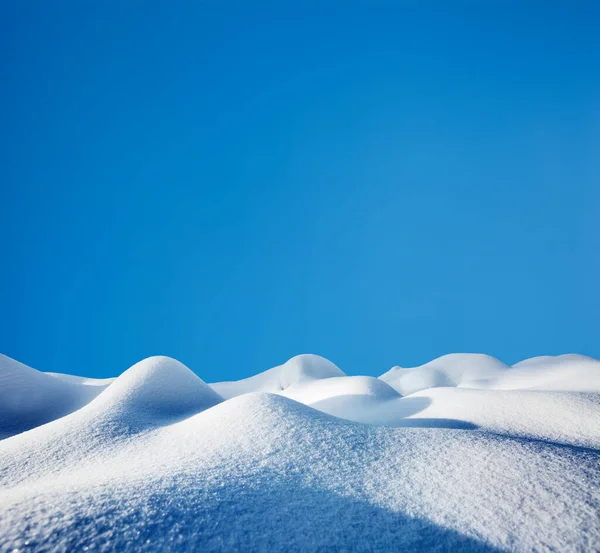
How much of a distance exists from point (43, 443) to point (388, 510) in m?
2.84

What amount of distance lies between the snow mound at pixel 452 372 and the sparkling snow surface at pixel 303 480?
14.5ft

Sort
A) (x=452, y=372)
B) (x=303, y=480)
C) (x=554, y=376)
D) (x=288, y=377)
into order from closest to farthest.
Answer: (x=303, y=480)
(x=554, y=376)
(x=288, y=377)
(x=452, y=372)

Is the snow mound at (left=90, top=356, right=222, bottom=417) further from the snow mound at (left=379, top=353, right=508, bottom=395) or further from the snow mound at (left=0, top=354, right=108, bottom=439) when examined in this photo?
the snow mound at (left=379, top=353, right=508, bottom=395)

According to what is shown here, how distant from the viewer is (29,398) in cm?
567

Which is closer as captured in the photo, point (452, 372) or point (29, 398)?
point (29, 398)

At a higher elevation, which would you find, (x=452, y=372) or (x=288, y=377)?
(x=452, y=372)

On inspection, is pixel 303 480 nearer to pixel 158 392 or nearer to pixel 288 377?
pixel 158 392

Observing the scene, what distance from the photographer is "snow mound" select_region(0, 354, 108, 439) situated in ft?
17.4

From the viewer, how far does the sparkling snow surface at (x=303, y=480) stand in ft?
5.03

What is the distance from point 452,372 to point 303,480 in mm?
7864

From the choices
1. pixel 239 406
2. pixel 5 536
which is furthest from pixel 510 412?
pixel 5 536

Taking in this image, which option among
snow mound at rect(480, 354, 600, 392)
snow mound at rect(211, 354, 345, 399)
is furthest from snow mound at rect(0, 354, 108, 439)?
snow mound at rect(480, 354, 600, 392)

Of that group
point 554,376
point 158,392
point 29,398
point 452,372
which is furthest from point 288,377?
point 554,376

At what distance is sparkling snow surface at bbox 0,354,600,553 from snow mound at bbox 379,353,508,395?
4.43m
